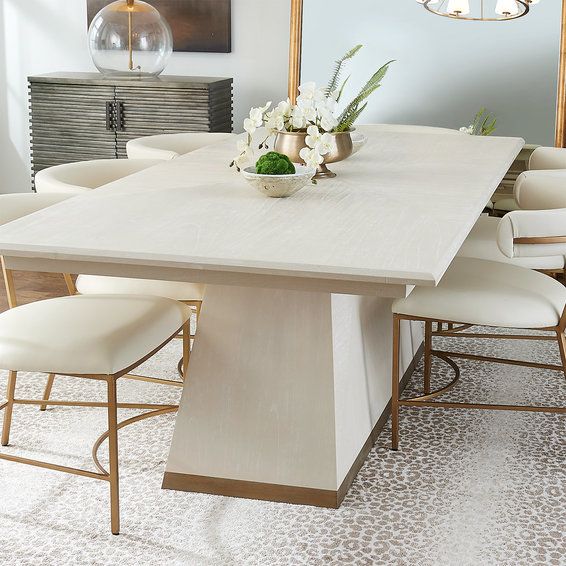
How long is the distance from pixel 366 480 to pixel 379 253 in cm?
81

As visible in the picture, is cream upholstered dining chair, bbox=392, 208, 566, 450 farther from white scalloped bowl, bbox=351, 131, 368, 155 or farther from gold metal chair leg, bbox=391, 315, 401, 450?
white scalloped bowl, bbox=351, 131, 368, 155

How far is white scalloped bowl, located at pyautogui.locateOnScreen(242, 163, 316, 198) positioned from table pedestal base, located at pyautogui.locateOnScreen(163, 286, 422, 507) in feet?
1.05

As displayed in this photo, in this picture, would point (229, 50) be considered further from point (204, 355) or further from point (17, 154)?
point (204, 355)

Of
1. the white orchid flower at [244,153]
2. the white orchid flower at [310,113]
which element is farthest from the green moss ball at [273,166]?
the white orchid flower at [310,113]

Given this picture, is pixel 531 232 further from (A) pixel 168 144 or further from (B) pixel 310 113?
(A) pixel 168 144

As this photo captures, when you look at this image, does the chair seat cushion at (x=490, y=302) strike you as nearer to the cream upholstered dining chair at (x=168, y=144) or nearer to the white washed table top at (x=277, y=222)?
the white washed table top at (x=277, y=222)

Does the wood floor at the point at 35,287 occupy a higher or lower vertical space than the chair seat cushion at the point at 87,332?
lower

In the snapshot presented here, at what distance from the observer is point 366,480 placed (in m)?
2.69

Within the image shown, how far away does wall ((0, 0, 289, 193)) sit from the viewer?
18.4ft

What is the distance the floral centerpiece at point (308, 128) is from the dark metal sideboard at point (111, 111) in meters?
2.13

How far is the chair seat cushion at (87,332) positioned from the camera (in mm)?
2338

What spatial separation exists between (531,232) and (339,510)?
908mm

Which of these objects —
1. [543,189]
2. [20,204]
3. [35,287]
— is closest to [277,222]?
[20,204]

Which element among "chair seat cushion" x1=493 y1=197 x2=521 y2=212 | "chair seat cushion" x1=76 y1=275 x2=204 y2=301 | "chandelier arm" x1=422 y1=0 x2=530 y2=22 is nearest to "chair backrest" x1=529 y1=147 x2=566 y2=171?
"chair seat cushion" x1=493 y1=197 x2=521 y2=212
